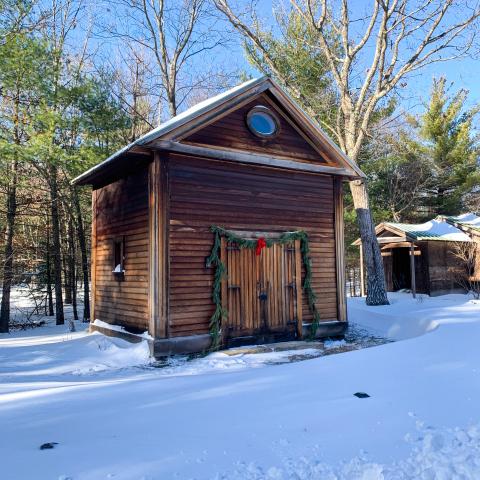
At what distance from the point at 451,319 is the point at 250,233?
17.6 ft

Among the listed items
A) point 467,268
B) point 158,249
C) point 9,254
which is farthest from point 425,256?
point 9,254

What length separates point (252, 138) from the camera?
10117 millimetres

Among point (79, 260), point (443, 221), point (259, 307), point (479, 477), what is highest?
point (443, 221)

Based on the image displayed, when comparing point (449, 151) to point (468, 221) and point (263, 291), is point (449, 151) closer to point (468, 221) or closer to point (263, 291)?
point (468, 221)

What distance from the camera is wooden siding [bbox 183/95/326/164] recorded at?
9.54 metres

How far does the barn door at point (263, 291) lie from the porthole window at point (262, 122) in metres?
2.65

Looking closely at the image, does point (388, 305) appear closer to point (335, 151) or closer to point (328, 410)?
point (335, 151)

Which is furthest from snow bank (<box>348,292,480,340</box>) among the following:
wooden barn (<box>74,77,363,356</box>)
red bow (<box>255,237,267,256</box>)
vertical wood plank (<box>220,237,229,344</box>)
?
vertical wood plank (<box>220,237,229,344</box>)

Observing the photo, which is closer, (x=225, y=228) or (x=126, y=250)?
(x=225, y=228)

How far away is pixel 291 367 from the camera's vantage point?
628cm

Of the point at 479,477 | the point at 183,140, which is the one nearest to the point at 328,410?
the point at 479,477

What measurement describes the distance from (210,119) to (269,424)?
6.90 meters

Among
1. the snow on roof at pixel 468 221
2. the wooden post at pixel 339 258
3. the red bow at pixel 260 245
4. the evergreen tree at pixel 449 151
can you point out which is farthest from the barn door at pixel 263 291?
the evergreen tree at pixel 449 151

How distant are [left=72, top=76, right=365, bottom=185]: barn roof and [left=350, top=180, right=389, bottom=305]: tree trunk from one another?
3864mm
